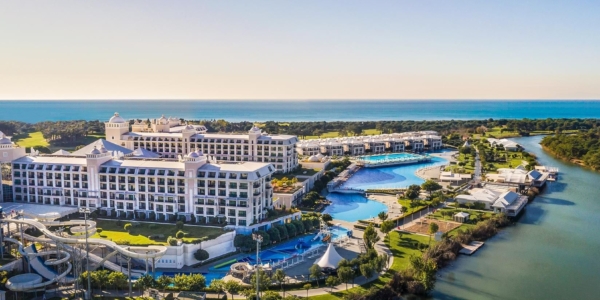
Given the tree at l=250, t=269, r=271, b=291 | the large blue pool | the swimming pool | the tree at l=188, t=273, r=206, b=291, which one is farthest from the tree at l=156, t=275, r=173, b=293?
the swimming pool

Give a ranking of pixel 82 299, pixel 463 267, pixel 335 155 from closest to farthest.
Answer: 1. pixel 82 299
2. pixel 463 267
3. pixel 335 155

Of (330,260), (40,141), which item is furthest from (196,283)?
(40,141)

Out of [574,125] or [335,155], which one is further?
[574,125]

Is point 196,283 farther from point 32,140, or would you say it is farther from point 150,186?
point 32,140

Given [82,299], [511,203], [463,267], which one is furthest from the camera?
[511,203]

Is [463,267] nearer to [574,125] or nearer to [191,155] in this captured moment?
[191,155]

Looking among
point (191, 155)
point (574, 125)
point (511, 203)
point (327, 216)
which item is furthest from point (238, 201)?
point (574, 125)
